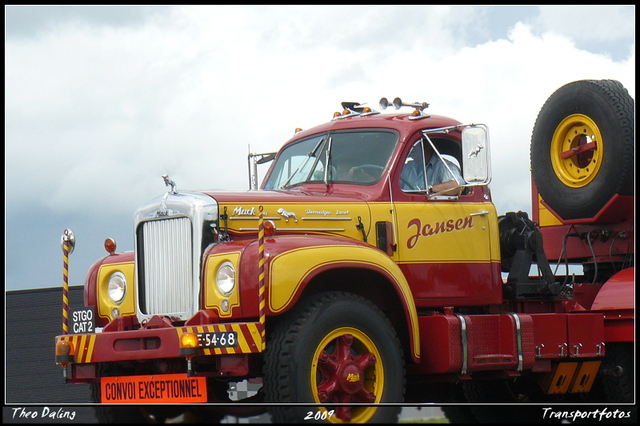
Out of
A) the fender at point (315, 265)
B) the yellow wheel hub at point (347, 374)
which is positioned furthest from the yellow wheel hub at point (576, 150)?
the yellow wheel hub at point (347, 374)

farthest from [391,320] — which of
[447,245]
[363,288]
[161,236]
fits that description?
[161,236]

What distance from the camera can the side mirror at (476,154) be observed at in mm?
6918

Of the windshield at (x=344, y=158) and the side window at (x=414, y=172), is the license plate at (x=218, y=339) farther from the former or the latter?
the side window at (x=414, y=172)

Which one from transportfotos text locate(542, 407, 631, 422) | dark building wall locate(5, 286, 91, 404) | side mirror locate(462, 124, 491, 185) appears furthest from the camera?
dark building wall locate(5, 286, 91, 404)

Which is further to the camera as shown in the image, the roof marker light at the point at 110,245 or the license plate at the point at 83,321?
the roof marker light at the point at 110,245

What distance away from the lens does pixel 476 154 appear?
6961mm

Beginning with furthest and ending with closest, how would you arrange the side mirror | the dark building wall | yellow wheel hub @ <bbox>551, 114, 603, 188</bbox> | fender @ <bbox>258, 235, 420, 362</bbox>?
the dark building wall
yellow wheel hub @ <bbox>551, 114, 603, 188</bbox>
the side mirror
fender @ <bbox>258, 235, 420, 362</bbox>

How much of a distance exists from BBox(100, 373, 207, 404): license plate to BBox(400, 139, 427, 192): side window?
2.64 metres

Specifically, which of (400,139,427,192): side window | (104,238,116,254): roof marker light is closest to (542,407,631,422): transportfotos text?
(400,139,427,192): side window

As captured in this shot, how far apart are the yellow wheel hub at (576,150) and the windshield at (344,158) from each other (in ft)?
7.50

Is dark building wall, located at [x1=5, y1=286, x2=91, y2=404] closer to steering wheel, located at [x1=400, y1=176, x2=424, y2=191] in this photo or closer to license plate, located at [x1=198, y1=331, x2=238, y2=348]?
steering wheel, located at [x1=400, y1=176, x2=424, y2=191]

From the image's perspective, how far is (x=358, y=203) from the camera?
23.5 feet

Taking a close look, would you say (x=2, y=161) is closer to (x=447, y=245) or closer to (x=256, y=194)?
(x=256, y=194)

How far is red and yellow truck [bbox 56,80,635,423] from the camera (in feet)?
19.7
